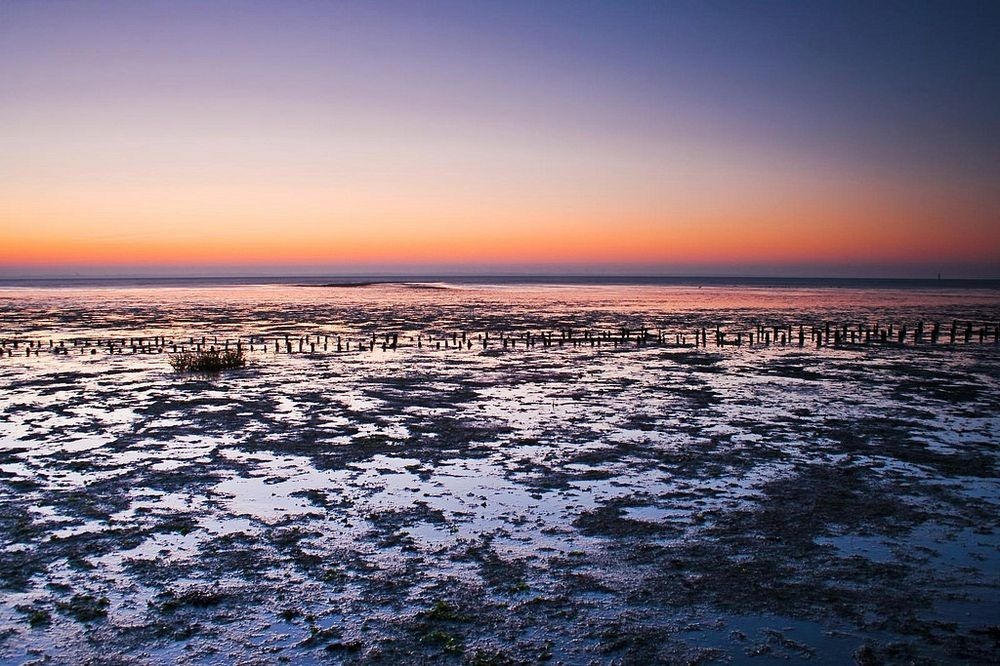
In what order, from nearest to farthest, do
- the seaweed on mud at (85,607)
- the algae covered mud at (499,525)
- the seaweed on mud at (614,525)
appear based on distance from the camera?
the algae covered mud at (499,525)
the seaweed on mud at (85,607)
the seaweed on mud at (614,525)

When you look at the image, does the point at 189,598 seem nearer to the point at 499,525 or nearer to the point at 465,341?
the point at 499,525

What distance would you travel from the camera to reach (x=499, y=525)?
9.98 meters

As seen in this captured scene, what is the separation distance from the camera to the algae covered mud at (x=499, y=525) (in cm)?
687

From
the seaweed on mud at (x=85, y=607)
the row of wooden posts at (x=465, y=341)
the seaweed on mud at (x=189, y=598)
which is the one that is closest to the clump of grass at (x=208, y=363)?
the row of wooden posts at (x=465, y=341)

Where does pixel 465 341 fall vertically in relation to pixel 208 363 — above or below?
below

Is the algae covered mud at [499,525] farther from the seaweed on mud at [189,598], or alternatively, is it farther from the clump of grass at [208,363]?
the clump of grass at [208,363]

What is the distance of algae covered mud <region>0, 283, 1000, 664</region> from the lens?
22.5ft

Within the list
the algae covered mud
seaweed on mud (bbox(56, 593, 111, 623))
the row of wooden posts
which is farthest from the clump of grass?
seaweed on mud (bbox(56, 593, 111, 623))

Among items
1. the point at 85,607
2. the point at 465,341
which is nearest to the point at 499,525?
the point at 85,607

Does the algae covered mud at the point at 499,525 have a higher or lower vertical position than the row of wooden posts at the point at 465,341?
lower

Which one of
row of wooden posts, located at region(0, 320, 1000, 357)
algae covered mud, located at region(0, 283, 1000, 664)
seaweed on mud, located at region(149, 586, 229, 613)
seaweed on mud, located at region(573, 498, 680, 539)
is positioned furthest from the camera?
row of wooden posts, located at region(0, 320, 1000, 357)

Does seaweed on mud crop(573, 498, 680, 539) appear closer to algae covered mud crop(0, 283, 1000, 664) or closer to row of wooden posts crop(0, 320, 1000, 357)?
algae covered mud crop(0, 283, 1000, 664)

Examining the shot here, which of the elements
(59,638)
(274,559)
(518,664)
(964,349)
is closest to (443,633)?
(518,664)

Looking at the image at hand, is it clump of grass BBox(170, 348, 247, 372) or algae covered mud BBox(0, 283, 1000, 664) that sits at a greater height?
clump of grass BBox(170, 348, 247, 372)
